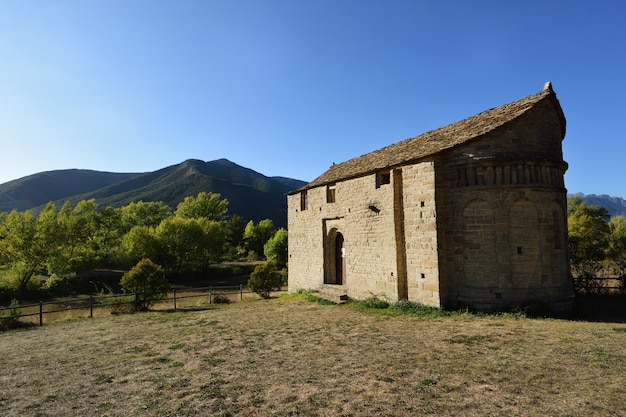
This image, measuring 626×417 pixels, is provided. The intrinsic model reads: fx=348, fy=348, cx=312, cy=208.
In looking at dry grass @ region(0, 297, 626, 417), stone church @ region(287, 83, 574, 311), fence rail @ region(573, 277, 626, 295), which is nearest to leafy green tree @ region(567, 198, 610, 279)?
fence rail @ region(573, 277, 626, 295)

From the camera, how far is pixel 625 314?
41.2ft

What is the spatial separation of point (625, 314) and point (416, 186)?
866 cm

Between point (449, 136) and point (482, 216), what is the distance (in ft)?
13.1

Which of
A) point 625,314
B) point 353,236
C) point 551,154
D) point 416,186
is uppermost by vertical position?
point 551,154

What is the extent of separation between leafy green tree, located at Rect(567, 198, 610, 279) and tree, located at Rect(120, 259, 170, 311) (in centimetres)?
2123

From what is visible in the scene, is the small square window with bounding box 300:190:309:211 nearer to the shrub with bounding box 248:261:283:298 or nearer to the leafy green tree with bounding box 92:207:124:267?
the shrub with bounding box 248:261:283:298

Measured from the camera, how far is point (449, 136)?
14.8 metres

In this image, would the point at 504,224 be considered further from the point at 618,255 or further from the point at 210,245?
the point at 210,245

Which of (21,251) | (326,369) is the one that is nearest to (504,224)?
(326,369)

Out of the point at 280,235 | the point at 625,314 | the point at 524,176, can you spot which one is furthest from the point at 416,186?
the point at 280,235

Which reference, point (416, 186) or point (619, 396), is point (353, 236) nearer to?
point (416, 186)

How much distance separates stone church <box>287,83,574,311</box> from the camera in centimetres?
1239

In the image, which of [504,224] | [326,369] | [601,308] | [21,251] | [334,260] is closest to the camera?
[326,369]

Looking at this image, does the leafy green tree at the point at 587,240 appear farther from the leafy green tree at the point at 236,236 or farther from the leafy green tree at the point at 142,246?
the leafy green tree at the point at 236,236
